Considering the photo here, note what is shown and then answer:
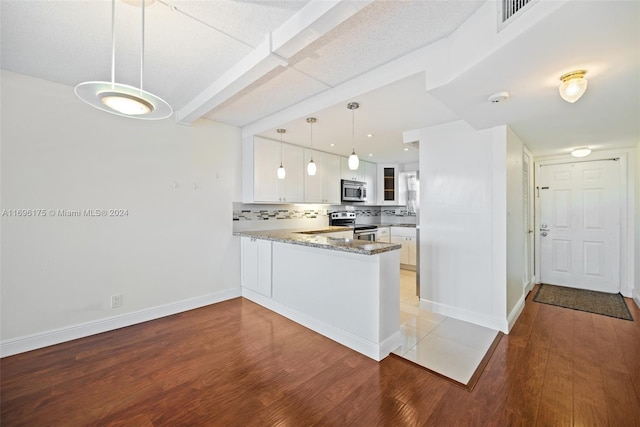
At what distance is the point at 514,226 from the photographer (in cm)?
300

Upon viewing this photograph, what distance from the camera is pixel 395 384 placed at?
1.94 m

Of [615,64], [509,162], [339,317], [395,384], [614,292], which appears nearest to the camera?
[615,64]

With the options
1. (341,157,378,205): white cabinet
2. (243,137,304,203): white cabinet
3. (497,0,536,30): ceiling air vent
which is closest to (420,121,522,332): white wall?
(497,0,536,30): ceiling air vent

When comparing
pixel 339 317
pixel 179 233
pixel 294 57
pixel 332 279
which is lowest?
pixel 339 317

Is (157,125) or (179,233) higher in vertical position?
(157,125)

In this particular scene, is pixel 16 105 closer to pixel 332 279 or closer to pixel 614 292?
pixel 332 279

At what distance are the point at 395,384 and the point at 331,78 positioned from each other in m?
2.56

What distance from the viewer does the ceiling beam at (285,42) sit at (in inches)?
57.8

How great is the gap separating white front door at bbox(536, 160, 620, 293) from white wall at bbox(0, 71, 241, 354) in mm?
Result: 5174

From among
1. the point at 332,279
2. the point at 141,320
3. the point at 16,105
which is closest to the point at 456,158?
the point at 332,279

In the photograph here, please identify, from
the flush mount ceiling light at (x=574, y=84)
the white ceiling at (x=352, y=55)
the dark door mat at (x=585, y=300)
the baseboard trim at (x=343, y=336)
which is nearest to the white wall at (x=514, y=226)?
the white ceiling at (x=352, y=55)

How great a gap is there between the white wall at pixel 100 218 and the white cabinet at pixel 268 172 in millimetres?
357

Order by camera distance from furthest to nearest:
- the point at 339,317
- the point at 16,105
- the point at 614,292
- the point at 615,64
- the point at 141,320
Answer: the point at 614,292, the point at 141,320, the point at 339,317, the point at 16,105, the point at 615,64

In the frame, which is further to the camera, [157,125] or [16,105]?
[157,125]
